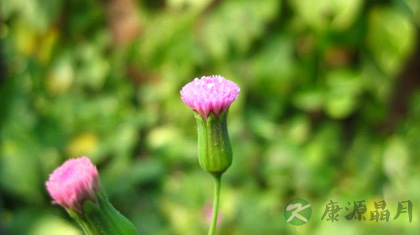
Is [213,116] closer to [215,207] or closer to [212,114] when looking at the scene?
[212,114]

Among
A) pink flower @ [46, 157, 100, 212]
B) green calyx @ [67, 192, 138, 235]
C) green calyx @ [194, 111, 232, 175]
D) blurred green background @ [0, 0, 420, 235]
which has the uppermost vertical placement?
blurred green background @ [0, 0, 420, 235]

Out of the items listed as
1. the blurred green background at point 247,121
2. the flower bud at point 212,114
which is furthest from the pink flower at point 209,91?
the blurred green background at point 247,121

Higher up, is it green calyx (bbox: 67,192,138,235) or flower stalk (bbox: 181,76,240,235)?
flower stalk (bbox: 181,76,240,235)

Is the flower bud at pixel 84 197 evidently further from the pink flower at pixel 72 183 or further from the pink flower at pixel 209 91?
the pink flower at pixel 209 91

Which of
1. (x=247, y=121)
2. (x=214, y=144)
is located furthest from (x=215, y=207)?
(x=247, y=121)

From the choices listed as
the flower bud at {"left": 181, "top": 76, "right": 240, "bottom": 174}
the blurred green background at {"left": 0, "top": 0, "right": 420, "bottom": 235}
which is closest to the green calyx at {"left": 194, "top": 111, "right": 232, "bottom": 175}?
the flower bud at {"left": 181, "top": 76, "right": 240, "bottom": 174}

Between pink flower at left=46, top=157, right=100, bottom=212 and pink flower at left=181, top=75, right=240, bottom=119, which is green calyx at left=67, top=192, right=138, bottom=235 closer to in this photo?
pink flower at left=46, top=157, right=100, bottom=212
